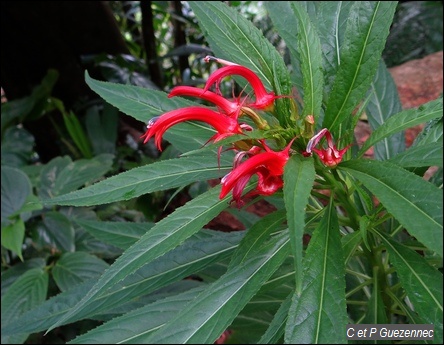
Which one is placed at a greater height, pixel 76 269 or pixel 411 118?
pixel 411 118

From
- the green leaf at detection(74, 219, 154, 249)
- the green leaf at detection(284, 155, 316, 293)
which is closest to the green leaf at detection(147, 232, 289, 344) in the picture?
the green leaf at detection(284, 155, 316, 293)

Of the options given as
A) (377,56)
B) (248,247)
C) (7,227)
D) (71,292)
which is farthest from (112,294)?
(7,227)

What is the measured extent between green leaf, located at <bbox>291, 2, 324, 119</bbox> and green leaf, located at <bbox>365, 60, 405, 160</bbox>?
356 mm

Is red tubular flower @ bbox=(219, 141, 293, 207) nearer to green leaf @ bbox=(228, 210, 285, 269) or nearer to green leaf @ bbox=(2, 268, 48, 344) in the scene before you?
green leaf @ bbox=(228, 210, 285, 269)

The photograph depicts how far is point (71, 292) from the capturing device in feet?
2.93

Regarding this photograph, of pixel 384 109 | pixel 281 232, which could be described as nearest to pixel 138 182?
pixel 281 232

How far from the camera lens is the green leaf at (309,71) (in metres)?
0.60

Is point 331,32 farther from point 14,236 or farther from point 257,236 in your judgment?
point 14,236

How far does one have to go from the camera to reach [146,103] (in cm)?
79

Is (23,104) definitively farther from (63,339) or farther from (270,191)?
(270,191)

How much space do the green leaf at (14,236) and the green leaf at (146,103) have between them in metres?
0.65

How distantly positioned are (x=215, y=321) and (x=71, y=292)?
0.45 metres

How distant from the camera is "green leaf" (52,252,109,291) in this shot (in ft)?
4.16

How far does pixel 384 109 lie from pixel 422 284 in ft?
1.66
